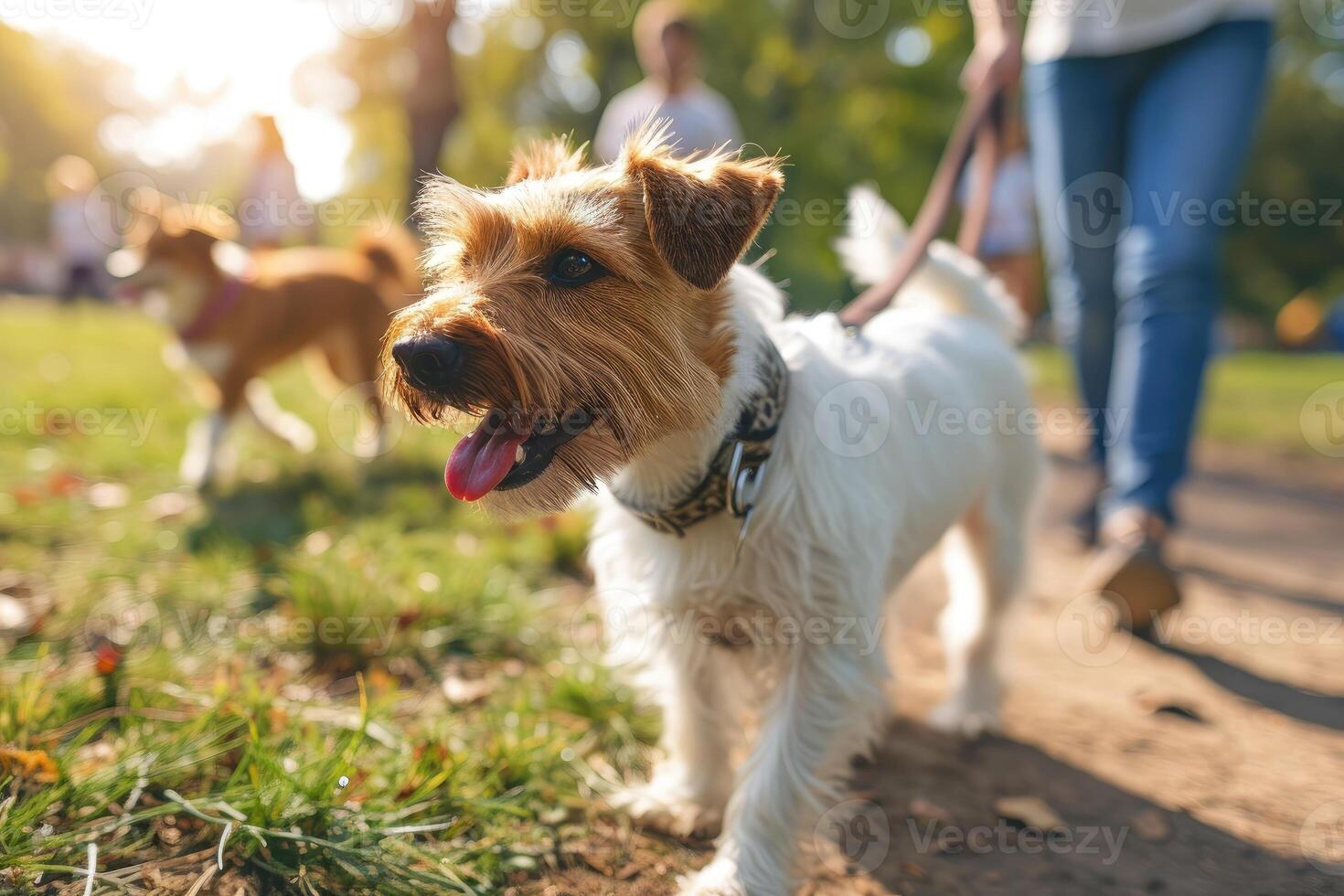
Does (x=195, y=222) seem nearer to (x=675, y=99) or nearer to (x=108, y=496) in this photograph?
(x=108, y=496)

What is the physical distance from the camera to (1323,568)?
558 cm

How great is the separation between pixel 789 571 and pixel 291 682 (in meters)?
1.85

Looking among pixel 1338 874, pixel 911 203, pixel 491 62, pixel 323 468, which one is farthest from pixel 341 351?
pixel 491 62

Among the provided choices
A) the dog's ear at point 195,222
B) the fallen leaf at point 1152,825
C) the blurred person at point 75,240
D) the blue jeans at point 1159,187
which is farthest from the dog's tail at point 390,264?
the blurred person at point 75,240

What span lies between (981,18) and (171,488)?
17.1 ft

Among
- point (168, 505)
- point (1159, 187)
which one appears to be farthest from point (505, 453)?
point (168, 505)

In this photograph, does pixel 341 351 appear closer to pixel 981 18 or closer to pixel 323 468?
pixel 323 468

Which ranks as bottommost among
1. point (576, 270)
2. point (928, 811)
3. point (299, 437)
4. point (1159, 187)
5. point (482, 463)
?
point (299, 437)

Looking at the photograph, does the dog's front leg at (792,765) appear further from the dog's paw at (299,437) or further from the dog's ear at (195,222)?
the dog's ear at (195,222)

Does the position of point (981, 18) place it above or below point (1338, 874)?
A: above

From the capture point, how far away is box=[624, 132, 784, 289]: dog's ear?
2.12m

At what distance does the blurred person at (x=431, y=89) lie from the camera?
12047 millimetres

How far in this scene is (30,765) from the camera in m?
2.06

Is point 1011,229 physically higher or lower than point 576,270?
lower
